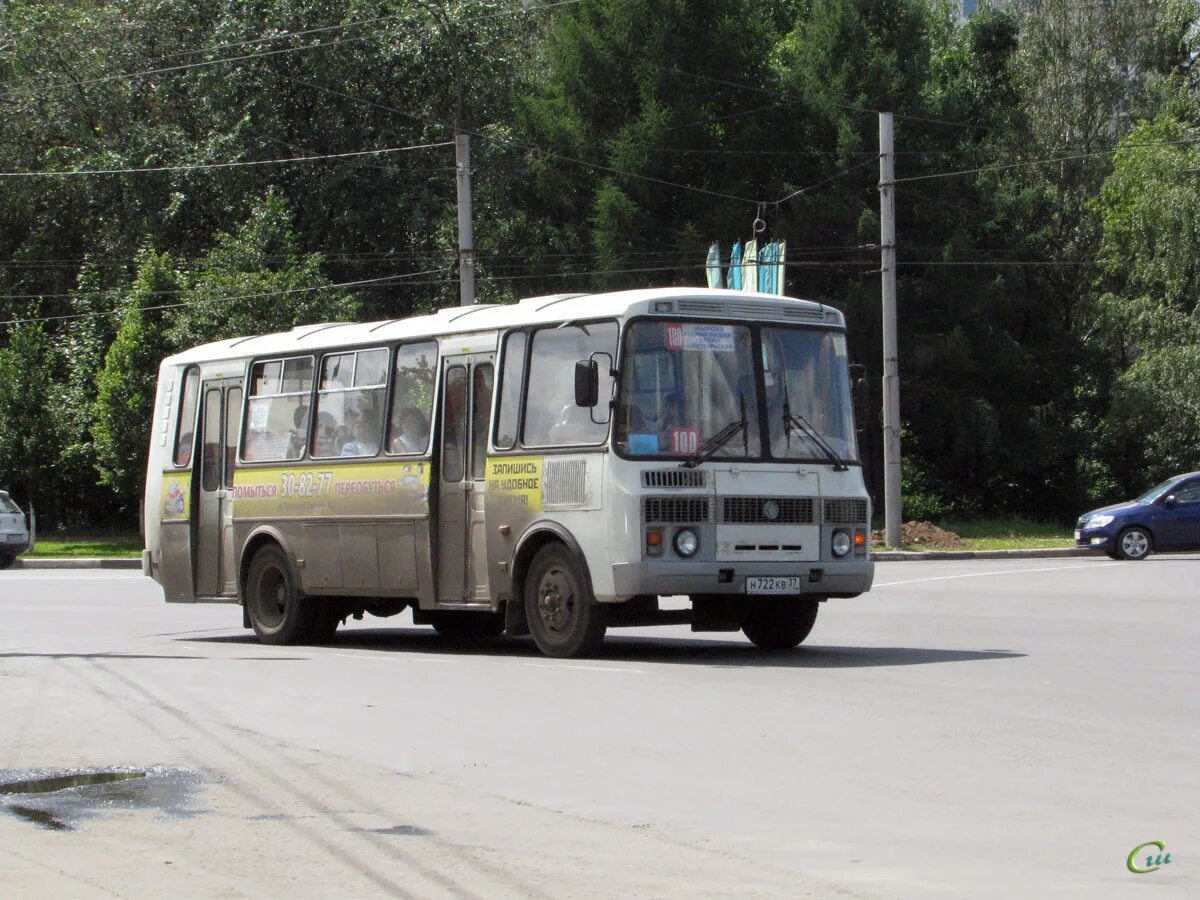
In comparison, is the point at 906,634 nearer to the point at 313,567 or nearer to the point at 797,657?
the point at 797,657

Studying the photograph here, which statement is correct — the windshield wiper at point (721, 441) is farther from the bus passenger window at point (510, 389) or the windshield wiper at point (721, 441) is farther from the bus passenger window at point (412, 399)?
the bus passenger window at point (412, 399)

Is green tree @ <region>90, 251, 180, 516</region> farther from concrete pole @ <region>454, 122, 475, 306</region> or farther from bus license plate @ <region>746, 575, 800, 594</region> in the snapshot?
bus license plate @ <region>746, 575, 800, 594</region>

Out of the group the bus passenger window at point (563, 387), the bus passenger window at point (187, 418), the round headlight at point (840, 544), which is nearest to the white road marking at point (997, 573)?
the bus passenger window at point (187, 418)

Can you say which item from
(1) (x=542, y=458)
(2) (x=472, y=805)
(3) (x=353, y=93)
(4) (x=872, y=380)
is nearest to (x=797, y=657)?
(1) (x=542, y=458)

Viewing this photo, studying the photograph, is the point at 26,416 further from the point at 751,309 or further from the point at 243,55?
the point at 751,309

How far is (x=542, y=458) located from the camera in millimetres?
15305

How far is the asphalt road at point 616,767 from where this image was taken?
6812 mm

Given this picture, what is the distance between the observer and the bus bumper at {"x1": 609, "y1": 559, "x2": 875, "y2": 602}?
14.3 metres

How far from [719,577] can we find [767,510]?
0.73m

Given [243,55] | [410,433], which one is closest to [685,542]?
[410,433]

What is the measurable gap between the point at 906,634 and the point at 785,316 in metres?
3.91

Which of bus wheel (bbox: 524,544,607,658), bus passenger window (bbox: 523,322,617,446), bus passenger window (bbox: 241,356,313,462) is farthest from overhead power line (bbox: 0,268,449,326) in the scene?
bus wheel (bbox: 524,544,607,658)

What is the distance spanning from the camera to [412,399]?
55.6 ft

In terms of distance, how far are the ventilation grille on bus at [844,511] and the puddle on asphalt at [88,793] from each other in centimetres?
712
